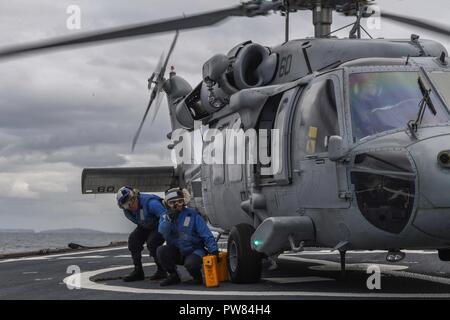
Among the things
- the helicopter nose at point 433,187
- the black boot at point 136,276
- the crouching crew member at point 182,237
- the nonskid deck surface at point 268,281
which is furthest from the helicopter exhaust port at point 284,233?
the black boot at point 136,276

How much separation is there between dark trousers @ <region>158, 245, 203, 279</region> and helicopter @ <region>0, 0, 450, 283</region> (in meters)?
0.44

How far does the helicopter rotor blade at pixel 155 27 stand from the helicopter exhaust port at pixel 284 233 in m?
2.61

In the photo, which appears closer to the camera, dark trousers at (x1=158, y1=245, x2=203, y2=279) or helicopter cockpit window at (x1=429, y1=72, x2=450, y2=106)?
helicopter cockpit window at (x1=429, y1=72, x2=450, y2=106)

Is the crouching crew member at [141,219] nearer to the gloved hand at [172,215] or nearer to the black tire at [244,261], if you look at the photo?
the gloved hand at [172,215]

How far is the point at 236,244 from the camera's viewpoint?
350 inches

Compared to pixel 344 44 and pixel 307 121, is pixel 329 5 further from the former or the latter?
pixel 307 121

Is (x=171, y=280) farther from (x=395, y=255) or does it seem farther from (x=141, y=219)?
(x=395, y=255)

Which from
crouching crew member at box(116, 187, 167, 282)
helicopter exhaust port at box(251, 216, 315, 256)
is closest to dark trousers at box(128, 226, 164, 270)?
crouching crew member at box(116, 187, 167, 282)

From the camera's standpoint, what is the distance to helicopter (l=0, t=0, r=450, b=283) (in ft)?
22.4

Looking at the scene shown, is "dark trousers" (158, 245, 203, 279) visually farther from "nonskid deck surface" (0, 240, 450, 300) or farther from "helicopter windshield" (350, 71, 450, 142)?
"helicopter windshield" (350, 71, 450, 142)

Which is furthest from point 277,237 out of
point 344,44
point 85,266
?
point 85,266

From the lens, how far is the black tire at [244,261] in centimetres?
866

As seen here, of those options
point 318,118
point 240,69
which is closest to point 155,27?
point 240,69
